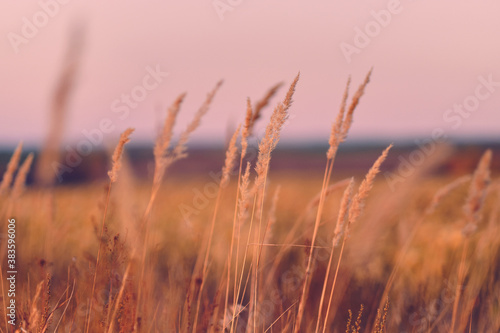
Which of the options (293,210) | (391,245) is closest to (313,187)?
(293,210)

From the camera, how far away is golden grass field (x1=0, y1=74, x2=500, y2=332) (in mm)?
1494

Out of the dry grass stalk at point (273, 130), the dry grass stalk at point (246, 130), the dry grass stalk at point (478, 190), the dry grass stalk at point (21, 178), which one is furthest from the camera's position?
the dry grass stalk at point (21, 178)

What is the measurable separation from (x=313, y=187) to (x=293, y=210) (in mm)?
1485

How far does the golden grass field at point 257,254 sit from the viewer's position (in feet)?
4.90

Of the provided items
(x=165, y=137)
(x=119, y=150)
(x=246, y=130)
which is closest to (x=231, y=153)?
(x=246, y=130)

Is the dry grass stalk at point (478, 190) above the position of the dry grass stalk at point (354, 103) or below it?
below

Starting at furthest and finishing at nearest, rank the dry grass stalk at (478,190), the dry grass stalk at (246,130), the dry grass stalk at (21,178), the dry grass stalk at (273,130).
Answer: the dry grass stalk at (21,178)
the dry grass stalk at (478,190)
the dry grass stalk at (246,130)
the dry grass stalk at (273,130)

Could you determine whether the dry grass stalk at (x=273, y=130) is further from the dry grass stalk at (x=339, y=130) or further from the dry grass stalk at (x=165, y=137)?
the dry grass stalk at (x=165, y=137)

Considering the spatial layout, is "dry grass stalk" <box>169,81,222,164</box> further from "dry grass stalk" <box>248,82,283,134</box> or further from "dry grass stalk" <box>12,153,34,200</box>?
"dry grass stalk" <box>12,153,34,200</box>

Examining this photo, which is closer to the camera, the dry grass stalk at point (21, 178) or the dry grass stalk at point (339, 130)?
the dry grass stalk at point (339, 130)

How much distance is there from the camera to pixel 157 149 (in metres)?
1.50

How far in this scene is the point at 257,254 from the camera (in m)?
1.91

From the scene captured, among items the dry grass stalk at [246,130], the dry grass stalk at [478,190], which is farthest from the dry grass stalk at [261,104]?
the dry grass stalk at [478,190]

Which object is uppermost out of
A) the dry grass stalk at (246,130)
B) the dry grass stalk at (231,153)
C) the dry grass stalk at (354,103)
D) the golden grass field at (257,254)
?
the dry grass stalk at (354,103)
